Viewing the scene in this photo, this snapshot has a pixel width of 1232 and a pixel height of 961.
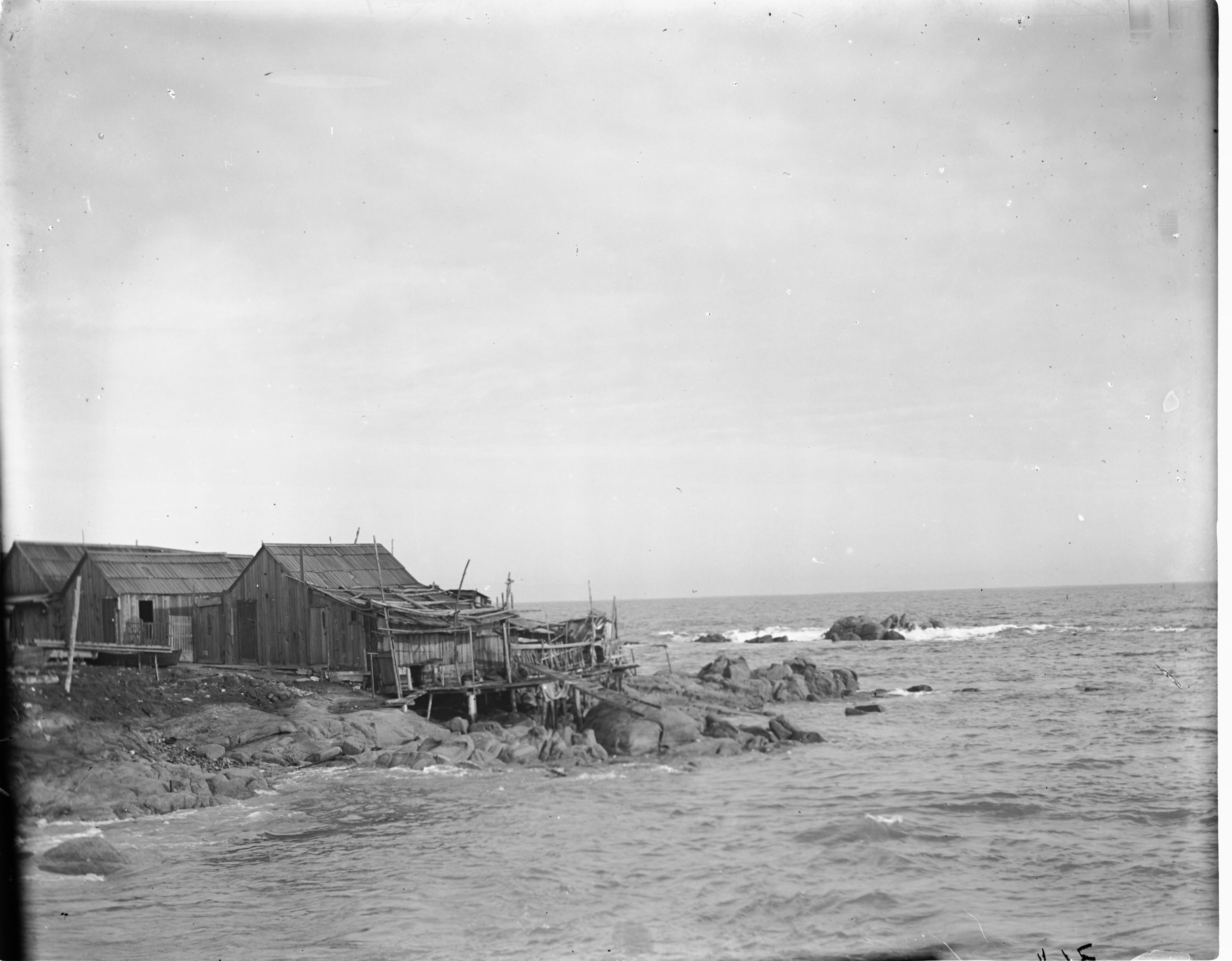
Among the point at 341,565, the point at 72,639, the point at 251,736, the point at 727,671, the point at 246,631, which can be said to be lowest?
the point at 727,671

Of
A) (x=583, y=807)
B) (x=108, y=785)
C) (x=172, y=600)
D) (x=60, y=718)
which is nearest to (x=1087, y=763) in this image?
(x=583, y=807)

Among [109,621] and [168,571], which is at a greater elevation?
[168,571]

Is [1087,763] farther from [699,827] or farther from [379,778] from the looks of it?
[379,778]

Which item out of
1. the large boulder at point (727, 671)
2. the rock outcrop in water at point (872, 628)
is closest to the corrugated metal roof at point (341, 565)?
the large boulder at point (727, 671)

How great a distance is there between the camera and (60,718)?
1168cm

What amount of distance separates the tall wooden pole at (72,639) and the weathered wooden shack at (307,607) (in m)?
4.12

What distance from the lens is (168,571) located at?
52.0 feet

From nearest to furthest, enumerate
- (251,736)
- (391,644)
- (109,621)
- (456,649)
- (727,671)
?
(251,736), (109,621), (391,644), (456,649), (727,671)

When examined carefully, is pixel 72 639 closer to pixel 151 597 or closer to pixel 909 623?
pixel 151 597

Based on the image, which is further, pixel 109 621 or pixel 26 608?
pixel 109 621

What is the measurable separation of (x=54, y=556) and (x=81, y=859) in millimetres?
3638

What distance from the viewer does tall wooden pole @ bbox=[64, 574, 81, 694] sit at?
11.9 m

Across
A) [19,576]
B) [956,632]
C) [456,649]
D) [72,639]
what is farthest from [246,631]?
[956,632]

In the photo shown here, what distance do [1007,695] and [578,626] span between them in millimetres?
9619
